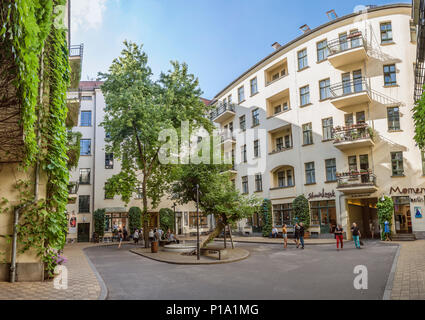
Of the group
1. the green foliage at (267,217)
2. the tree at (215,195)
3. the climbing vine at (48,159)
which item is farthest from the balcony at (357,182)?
the climbing vine at (48,159)

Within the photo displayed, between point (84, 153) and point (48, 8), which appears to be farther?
point (84, 153)

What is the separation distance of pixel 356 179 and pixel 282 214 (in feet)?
27.0

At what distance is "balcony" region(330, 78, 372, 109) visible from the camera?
25031mm

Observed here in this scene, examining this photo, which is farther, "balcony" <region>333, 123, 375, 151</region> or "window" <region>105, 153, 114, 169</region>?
"window" <region>105, 153, 114, 169</region>

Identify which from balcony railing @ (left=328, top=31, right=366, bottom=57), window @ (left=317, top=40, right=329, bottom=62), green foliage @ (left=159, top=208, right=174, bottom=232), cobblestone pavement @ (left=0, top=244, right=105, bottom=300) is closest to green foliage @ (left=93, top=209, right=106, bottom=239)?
green foliage @ (left=159, top=208, right=174, bottom=232)

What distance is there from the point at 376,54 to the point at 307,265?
20212 mm

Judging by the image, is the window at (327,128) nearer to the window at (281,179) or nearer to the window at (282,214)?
the window at (281,179)

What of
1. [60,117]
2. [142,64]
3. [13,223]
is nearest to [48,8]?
[60,117]

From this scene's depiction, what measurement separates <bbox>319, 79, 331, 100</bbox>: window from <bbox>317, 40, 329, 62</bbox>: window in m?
2.10

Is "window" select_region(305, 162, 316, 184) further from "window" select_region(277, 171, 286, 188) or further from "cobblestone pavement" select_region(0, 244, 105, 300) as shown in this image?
"cobblestone pavement" select_region(0, 244, 105, 300)

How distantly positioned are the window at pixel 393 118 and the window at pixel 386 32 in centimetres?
564

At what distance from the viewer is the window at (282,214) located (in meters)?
30.1

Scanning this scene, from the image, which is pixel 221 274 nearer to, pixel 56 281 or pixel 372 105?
pixel 56 281

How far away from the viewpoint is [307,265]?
13.2 metres
